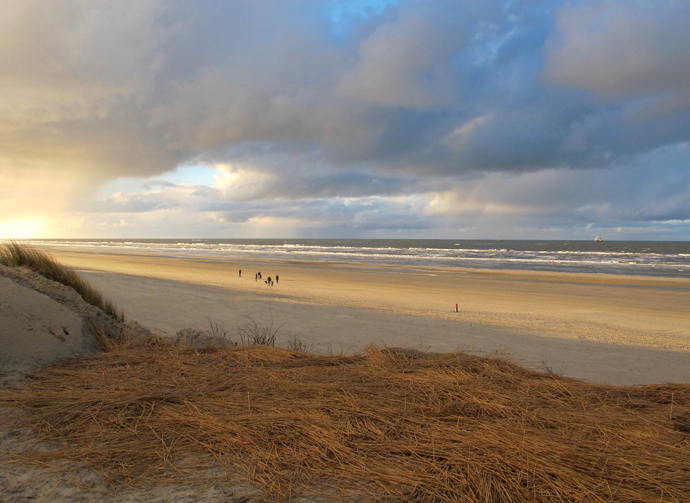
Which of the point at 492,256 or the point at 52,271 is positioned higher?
the point at 52,271

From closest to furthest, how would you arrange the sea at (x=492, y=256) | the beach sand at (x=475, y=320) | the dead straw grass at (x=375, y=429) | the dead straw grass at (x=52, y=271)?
the dead straw grass at (x=375, y=429) → the dead straw grass at (x=52, y=271) → the beach sand at (x=475, y=320) → the sea at (x=492, y=256)

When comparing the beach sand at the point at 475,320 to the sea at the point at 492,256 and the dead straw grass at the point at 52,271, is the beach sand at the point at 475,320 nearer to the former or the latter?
the dead straw grass at the point at 52,271

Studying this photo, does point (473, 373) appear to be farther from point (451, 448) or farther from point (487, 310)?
point (487, 310)

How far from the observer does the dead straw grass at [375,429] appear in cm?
216

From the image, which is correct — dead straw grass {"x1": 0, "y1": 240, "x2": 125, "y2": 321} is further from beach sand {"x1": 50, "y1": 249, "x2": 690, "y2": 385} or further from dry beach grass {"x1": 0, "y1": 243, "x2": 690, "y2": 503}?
dry beach grass {"x1": 0, "y1": 243, "x2": 690, "y2": 503}

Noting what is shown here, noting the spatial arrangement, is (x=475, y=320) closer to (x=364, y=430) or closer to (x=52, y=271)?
(x=364, y=430)

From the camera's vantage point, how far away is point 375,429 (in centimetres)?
275

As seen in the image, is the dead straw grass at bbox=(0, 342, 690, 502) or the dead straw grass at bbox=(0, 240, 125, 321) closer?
the dead straw grass at bbox=(0, 342, 690, 502)

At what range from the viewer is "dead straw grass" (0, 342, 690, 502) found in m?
2.16

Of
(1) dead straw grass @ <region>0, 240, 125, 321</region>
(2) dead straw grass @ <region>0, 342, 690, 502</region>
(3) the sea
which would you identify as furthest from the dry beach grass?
(3) the sea

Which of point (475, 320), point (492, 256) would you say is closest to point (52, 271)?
point (475, 320)

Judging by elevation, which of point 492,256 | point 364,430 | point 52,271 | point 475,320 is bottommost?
point 475,320

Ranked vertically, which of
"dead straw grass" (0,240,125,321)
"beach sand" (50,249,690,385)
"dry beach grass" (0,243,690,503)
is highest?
"dead straw grass" (0,240,125,321)

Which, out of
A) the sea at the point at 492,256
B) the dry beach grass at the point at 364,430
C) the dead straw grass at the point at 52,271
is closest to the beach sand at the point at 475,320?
the dry beach grass at the point at 364,430
